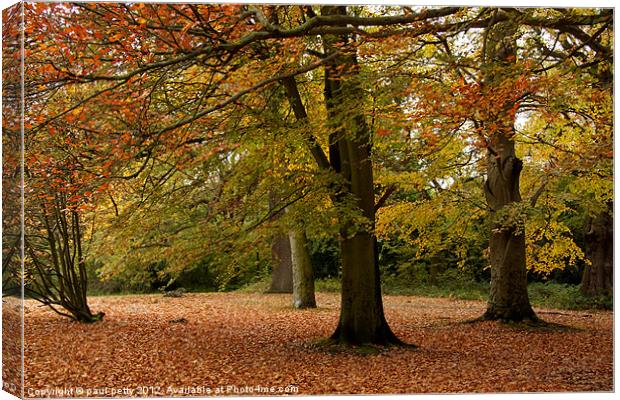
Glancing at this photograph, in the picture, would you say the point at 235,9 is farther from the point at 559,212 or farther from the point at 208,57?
the point at 559,212

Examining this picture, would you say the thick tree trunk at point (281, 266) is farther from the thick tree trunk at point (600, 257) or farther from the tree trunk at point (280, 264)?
the thick tree trunk at point (600, 257)

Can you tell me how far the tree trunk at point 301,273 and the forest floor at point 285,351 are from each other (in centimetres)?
12

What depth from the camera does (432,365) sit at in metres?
6.51

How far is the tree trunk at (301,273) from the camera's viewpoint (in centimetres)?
712

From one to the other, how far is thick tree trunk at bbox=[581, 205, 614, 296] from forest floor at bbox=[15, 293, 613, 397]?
316mm

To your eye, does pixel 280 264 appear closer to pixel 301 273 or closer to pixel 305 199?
pixel 301 273

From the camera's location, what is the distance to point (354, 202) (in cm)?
711

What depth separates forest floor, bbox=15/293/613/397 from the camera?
19.6 ft

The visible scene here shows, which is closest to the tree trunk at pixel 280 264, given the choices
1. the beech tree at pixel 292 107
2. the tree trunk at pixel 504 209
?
the beech tree at pixel 292 107

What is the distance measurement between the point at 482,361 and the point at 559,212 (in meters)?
1.93

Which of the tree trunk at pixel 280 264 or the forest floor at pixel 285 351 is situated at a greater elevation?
the tree trunk at pixel 280 264

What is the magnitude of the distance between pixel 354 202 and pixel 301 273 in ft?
3.11

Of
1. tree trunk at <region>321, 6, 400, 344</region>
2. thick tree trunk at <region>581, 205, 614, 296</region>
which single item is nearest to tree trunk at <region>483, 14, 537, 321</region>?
thick tree trunk at <region>581, 205, 614, 296</region>

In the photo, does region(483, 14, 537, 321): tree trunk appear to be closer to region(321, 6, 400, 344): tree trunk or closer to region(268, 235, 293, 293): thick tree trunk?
region(321, 6, 400, 344): tree trunk
